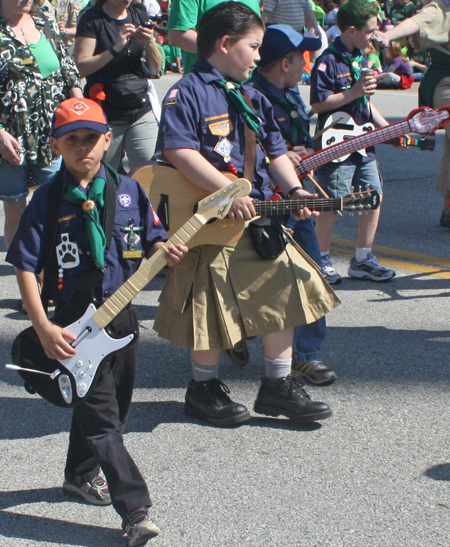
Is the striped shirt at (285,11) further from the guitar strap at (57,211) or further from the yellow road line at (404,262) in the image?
the guitar strap at (57,211)

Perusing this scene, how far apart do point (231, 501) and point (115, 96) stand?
301cm

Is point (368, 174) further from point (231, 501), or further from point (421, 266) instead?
point (231, 501)

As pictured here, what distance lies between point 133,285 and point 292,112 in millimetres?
1700

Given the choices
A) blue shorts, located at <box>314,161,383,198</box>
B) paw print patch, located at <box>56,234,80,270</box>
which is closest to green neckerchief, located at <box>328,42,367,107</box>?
blue shorts, located at <box>314,161,383,198</box>

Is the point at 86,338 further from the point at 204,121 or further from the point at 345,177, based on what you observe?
the point at 345,177

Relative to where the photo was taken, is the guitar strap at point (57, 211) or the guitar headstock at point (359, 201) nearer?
the guitar strap at point (57, 211)

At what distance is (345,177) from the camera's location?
16.6 ft

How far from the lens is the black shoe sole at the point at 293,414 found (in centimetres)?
339

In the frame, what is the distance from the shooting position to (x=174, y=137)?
10.6 feet

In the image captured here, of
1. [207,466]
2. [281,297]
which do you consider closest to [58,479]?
[207,466]

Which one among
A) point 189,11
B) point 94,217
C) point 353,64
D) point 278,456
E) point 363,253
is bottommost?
point 278,456

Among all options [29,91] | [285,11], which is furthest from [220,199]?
[285,11]

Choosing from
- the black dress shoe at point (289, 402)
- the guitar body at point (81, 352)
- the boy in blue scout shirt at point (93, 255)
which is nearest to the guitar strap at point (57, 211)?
the boy in blue scout shirt at point (93, 255)

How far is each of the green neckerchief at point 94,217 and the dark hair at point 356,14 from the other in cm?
276
